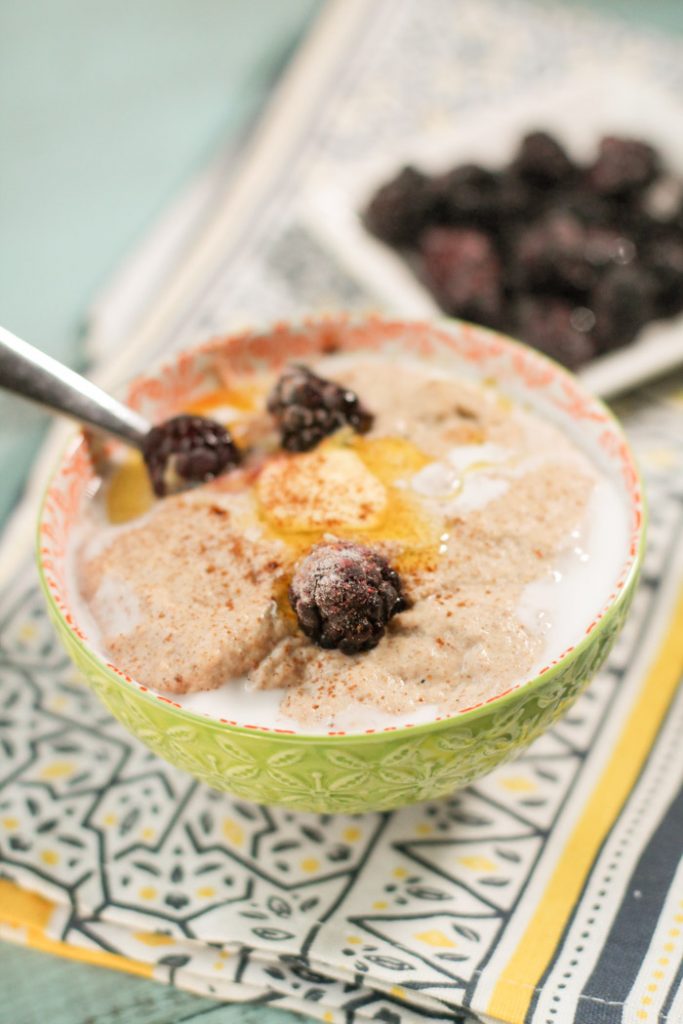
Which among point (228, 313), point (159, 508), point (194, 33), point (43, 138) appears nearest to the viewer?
point (159, 508)

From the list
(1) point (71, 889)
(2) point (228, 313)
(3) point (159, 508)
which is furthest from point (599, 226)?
(1) point (71, 889)

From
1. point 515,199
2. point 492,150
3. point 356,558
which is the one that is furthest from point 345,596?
point 492,150

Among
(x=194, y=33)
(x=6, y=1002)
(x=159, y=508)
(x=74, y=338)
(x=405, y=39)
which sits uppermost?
(x=405, y=39)

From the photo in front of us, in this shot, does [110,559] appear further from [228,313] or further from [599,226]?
[599,226]

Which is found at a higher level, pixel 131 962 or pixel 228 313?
pixel 228 313

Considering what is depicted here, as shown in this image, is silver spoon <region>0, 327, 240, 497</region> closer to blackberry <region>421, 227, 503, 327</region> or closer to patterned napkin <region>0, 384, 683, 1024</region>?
patterned napkin <region>0, 384, 683, 1024</region>

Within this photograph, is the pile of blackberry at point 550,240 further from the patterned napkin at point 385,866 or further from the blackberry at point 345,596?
the blackberry at point 345,596

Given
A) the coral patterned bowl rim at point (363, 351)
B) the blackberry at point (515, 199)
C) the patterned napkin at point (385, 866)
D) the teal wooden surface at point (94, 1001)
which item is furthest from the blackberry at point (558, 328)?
the teal wooden surface at point (94, 1001)

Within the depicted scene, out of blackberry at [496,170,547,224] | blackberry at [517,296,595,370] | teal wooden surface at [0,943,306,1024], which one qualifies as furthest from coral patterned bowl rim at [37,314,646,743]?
blackberry at [496,170,547,224]
